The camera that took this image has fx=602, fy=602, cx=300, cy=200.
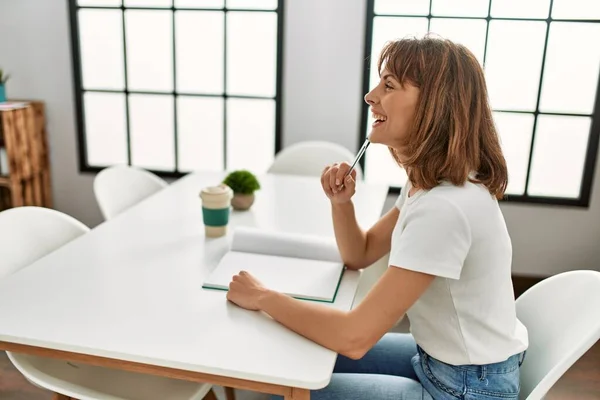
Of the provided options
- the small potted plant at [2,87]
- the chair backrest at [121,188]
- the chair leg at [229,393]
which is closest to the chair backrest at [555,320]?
the chair leg at [229,393]

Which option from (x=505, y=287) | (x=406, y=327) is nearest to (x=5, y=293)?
(x=505, y=287)

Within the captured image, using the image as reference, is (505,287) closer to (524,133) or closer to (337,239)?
(337,239)

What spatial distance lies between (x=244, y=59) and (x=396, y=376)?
7.74ft

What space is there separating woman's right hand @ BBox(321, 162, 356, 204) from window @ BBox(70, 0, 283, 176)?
5.94 feet

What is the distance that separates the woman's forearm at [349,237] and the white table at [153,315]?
39 mm

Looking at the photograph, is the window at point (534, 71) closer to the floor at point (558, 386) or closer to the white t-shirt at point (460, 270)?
the floor at point (558, 386)

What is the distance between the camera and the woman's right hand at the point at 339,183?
1.60 metres

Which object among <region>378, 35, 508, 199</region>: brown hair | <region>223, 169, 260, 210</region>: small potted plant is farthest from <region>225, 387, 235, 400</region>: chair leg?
<region>378, 35, 508, 199</region>: brown hair

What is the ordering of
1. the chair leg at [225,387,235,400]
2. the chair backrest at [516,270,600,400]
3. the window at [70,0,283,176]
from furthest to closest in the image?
the window at [70,0,283,176], the chair leg at [225,387,235,400], the chair backrest at [516,270,600,400]

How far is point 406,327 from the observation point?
291 cm

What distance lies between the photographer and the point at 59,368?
5.07 feet

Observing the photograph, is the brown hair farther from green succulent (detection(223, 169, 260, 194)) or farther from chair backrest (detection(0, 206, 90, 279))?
chair backrest (detection(0, 206, 90, 279))

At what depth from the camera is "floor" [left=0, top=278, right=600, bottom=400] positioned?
2285mm

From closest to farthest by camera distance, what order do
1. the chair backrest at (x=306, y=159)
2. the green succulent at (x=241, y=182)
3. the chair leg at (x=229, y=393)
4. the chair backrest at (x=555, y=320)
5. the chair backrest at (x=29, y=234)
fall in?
the chair backrest at (x=555, y=320) → the chair backrest at (x=29, y=234) → the chair leg at (x=229, y=393) → the green succulent at (x=241, y=182) → the chair backrest at (x=306, y=159)
